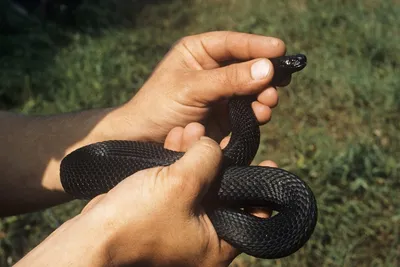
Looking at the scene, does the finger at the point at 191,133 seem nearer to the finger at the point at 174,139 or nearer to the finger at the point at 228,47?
the finger at the point at 174,139

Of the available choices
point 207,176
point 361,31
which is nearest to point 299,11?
point 361,31

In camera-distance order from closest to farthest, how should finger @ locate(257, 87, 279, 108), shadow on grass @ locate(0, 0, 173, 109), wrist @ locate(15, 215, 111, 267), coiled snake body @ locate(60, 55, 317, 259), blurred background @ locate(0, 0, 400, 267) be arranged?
wrist @ locate(15, 215, 111, 267), coiled snake body @ locate(60, 55, 317, 259), finger @ locate(257, 87, 279, 108), blurred background @ locate(0, 0, 400, 267), shadow on grass @ locate(0, 0, 173, 109)

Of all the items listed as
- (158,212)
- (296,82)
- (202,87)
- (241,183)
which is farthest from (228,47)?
(296,82)

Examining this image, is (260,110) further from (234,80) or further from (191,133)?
(191,133)

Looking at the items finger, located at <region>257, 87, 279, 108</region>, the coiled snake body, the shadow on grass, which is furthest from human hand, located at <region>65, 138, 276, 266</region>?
the shadow on grass

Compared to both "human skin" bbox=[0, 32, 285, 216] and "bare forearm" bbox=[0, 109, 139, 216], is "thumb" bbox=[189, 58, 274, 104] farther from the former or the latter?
"bare forearm" bbox=[0, 109, 139, 216]

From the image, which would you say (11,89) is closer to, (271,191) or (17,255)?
(17,255)
